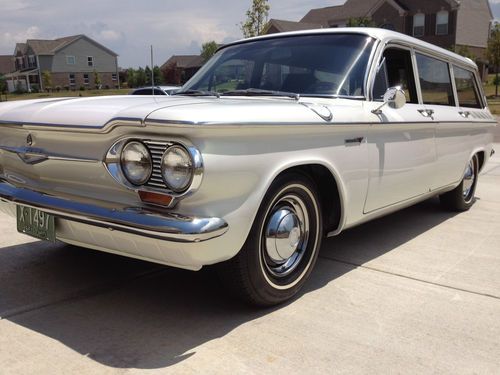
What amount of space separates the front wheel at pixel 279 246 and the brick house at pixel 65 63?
6996cm

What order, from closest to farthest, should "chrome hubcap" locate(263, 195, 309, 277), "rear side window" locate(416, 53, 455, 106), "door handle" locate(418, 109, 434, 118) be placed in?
"chrome hubcap" locate(263, 195, 309, 277), "door handle" locate(418, 109, 434, 118), "rear side window" locate(416, 53, 455, 106)

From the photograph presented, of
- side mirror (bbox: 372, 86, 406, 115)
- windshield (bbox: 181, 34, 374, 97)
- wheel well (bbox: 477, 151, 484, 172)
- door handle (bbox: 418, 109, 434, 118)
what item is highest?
windshield (bbox: 181, 34, 374, 97)

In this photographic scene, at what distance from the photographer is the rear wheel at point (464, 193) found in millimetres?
5613

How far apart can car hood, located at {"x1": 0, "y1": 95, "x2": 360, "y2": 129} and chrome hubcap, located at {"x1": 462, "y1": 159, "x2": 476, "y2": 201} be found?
3129 mm

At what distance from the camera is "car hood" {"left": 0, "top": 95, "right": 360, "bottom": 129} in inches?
96.8

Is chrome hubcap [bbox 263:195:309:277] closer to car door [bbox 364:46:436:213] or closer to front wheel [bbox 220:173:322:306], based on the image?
front wheel [bbox 220:173:322:306]

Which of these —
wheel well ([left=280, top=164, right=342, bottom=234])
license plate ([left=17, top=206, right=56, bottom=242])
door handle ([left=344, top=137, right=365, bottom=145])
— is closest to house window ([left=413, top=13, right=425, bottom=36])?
door handle ([left=344, top=137, right=365, bottom=145])

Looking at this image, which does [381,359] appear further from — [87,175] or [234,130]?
[87,175]

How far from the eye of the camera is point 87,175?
2.81 meters

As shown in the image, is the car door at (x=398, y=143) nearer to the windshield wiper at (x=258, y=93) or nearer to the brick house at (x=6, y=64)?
the windshield wiper at (x=258, y=93)

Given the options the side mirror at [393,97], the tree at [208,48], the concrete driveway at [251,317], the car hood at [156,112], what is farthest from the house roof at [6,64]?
the side mirror at [393,97]

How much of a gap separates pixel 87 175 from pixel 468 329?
7.36ft

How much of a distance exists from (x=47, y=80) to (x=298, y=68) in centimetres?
6620

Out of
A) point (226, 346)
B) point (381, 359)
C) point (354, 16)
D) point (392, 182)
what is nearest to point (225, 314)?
point (226, 346)
